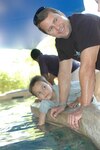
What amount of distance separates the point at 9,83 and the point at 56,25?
9.38 metres

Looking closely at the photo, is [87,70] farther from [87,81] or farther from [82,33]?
[82,33]

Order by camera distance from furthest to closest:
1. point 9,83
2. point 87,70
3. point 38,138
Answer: point 9,83 → point 38,138 → point 87,70

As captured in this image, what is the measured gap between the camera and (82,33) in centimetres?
277

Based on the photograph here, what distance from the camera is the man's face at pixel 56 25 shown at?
2.80 m

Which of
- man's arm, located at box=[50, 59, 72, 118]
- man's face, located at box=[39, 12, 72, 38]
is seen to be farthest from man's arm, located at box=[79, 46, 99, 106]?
man's arm, located at box=[50, 59, 72, 118]

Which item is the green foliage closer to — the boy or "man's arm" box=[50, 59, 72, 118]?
the boy

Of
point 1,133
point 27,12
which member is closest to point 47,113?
point 1,133

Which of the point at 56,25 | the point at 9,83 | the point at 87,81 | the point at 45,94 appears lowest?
the point at 9,83

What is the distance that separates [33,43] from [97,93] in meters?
6.28

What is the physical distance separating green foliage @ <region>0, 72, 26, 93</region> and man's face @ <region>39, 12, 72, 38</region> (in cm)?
918

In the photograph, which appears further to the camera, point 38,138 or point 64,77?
point 38,138

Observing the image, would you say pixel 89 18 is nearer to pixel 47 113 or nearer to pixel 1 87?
pixel 47 113

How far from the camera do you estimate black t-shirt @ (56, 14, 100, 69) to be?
2.71m

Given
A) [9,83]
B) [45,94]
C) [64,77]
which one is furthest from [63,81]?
[9,83]
